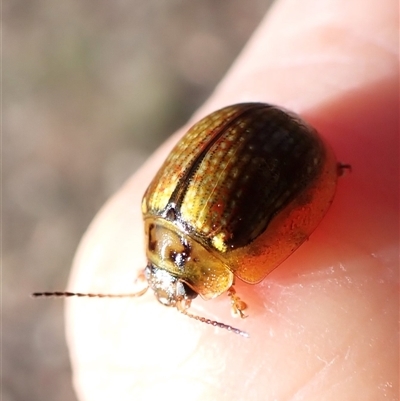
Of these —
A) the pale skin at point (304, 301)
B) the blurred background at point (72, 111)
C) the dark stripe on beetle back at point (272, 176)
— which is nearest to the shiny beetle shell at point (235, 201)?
the dark stripe on beetle back at point (272, 176)

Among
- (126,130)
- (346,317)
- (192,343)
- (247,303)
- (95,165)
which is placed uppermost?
(346,317)

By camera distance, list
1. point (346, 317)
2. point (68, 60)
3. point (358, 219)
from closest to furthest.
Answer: point (346, 317) → point (358, 219) → point (68, 60)

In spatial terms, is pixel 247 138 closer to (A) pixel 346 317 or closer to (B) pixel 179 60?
(A) pixel 346 317

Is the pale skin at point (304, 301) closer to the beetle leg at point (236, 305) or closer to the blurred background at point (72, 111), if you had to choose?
the beetle leg at point (236, 305)

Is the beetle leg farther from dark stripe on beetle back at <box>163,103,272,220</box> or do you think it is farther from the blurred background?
the blurred background

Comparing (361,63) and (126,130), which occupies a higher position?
(361,63)

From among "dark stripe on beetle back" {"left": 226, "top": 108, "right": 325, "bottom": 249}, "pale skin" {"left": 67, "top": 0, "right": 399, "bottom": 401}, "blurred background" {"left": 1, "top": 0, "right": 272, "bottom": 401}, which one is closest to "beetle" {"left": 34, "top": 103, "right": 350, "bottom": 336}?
"dark stripe on beetle back" {"left": 226, "top": 108, "right": 325, "bottom": 249}

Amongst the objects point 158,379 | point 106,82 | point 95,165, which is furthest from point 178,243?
point 106,82
